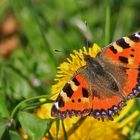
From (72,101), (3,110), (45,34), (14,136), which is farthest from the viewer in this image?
(45,34)

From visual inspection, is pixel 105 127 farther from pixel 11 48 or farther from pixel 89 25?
pixel 11 48

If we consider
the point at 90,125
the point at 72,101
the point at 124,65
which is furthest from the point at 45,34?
the point at 72,101

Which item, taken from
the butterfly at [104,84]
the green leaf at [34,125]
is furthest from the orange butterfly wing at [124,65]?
the green leaf at [34,125]

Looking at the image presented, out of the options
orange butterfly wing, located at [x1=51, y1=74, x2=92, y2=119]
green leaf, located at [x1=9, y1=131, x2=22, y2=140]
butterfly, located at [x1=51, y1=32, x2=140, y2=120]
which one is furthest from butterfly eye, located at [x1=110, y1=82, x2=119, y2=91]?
green leaf, located at [x1=9, y1=131, x2=22, y2=140]

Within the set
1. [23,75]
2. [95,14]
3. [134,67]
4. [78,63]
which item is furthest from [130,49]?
[95,14]

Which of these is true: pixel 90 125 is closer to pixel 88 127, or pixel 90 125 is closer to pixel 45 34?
pixel 88 127

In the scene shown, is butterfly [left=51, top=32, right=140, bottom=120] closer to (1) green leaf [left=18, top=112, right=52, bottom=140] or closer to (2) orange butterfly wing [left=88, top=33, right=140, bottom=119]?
(2) orange butterfly wing [left=88, top=33, right=140, bottom=119]
